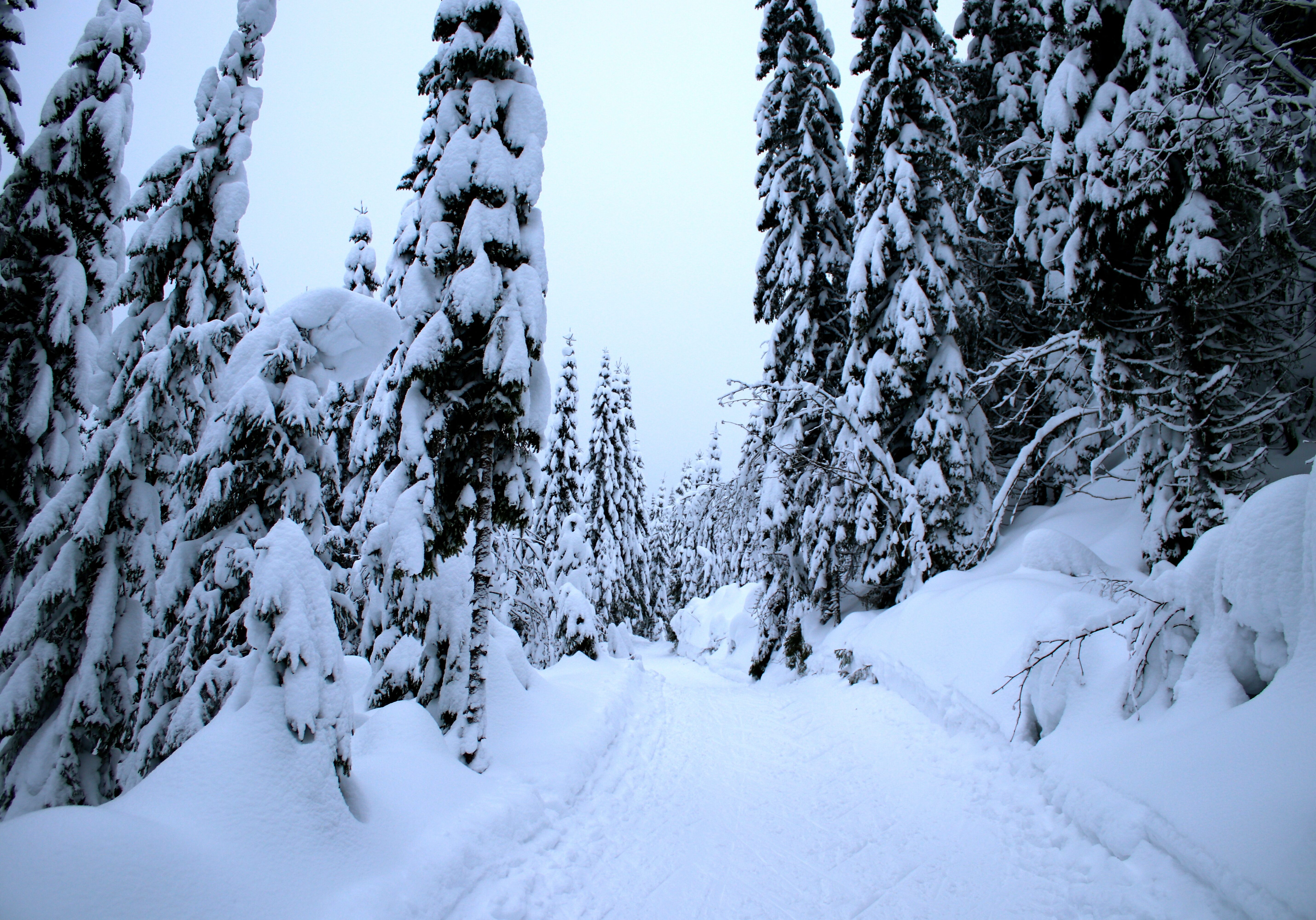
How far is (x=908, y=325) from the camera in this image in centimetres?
1195

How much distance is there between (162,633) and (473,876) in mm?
6452

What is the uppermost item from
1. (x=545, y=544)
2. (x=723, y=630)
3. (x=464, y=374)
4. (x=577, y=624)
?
(x=464, y=374)

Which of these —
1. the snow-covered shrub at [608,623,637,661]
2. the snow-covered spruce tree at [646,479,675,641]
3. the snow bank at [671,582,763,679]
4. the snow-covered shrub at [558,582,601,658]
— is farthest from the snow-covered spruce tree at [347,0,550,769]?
the snow-covered spruce tree at [646,479,675,641]

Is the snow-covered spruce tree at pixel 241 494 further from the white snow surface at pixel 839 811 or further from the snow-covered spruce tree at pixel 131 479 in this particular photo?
the white snow surface at pixel 839 811

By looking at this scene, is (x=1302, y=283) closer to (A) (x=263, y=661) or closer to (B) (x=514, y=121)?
(B) (x=514, y=121)

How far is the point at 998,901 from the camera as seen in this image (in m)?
4.12

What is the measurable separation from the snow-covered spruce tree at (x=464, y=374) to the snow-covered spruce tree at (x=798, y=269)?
8467 millimetres

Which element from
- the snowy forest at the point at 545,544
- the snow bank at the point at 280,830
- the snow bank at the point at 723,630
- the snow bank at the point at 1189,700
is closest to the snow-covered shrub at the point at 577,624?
the snowy forest at the point at 545,544

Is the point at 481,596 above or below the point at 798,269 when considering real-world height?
below

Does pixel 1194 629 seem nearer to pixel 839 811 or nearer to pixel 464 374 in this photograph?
pixel 839 811

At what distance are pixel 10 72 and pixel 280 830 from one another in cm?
1283

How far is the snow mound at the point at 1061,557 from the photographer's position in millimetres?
8422

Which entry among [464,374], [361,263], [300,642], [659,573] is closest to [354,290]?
[361,263]

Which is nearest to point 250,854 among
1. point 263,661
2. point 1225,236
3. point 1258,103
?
point 263,661
